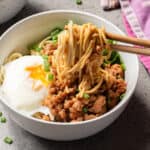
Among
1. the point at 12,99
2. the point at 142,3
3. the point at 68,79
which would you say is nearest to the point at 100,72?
the point at 68,79

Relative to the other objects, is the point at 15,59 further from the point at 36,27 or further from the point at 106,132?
the point at 106,132

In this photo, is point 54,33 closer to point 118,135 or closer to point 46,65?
point 46,65

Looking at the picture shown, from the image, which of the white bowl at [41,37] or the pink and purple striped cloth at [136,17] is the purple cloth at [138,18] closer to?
the pink and purple striped cloth at [136,17]

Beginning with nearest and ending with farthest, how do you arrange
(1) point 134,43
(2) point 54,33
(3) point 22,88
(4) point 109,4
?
(1) point 134,43 < (3) point 22,88 < (2) point 54,33 < (4) point 109,4

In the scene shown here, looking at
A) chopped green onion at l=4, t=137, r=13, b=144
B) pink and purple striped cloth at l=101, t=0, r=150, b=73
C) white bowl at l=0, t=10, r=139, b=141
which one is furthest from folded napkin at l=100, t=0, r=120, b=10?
chopped green onion at l=4, t=137, r=13, b=144

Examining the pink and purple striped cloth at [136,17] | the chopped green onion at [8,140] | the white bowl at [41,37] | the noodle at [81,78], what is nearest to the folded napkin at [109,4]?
the pink and purple striped cloth at [136,17]

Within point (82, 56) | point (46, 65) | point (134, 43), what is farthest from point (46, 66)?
point (134, 43)

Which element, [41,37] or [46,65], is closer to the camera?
[46,65]

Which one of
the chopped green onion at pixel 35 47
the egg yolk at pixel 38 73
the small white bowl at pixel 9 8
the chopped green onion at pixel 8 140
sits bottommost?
the chopped green onion at pixel 8 140
